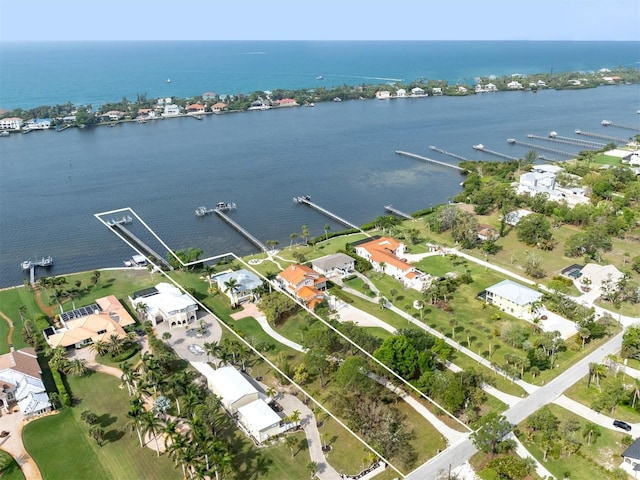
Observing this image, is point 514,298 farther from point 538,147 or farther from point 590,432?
point 538,147

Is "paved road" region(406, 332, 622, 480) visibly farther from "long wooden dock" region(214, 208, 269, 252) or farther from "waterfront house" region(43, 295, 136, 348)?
"long wooden dock" region(214, 208, 269, 252)

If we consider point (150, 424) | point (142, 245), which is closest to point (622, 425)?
point (150, 424)

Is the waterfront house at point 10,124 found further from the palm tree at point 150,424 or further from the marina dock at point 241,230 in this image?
the palm tree at point 150,424

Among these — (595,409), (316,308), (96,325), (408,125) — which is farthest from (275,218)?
(408,125)

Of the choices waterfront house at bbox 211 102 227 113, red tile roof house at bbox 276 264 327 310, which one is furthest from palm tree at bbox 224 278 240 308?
waterfront house at bbox 211 102 227 113

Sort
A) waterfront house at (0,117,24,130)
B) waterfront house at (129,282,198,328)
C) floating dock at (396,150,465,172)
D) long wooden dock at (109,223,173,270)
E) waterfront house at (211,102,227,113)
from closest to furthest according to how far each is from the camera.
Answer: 1. waterfront house at (129,282,198,328)
2. long wooden dock at (109,223,173,270)
3. floating dock at (396,150,465,172)
4. waterfront house at (0,117,24,130)
5. waterfront house at (211,102,227,113)

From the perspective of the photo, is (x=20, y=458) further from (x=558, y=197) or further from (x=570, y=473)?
(x=558, y=197)
